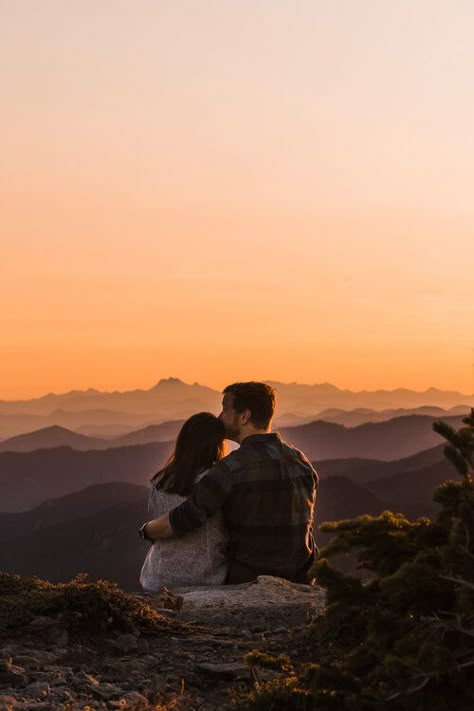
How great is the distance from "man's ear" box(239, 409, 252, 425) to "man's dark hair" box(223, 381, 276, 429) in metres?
0.02

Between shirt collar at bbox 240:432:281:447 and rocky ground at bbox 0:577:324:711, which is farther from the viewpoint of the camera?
shirt collar at bbox 240:432:281:447

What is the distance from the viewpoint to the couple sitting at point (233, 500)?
28.9ft

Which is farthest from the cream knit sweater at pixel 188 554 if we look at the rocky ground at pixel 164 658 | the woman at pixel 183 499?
the rocky ground at pixel 164 658

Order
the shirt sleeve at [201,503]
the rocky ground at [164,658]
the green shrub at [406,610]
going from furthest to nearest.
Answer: the shirt sleeve at [201,503]
the rocky ground at [164,658]
the green shrub at [406,610]

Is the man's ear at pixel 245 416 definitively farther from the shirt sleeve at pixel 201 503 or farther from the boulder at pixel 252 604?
the boulder at pixel 252 604

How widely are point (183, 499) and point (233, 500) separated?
43cm

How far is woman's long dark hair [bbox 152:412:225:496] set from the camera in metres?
8.93

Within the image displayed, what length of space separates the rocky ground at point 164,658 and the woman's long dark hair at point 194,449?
3.22 ft

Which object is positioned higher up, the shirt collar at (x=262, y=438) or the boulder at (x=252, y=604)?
the shirt collar at (x=262, y=438)

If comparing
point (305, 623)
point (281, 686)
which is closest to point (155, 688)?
point (281, 686)

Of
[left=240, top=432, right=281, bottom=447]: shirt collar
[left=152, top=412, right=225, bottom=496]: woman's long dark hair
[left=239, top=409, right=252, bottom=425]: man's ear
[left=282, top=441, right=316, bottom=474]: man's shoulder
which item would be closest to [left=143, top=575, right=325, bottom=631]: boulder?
[left=152, top=412, right=225, bottom=496]: woman's long dark hair

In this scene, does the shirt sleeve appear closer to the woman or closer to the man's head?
the woman

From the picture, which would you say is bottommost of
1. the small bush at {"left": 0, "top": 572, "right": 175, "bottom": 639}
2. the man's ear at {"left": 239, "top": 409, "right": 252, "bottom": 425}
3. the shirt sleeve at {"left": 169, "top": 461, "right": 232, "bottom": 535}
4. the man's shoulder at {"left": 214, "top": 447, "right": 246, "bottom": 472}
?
the small bush at {"left": 0, "top": 572, "right": 175, "bottom": 639}

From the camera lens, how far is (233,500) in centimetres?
884
